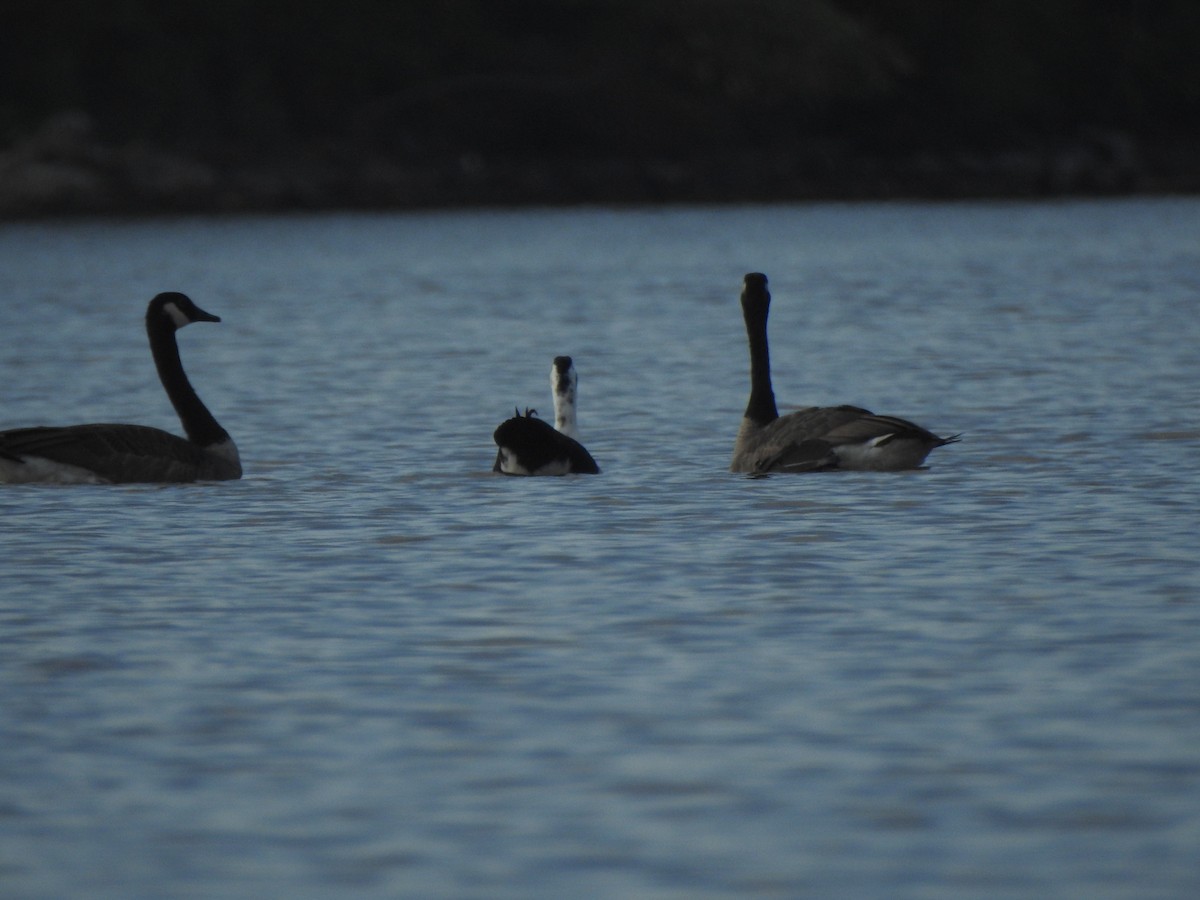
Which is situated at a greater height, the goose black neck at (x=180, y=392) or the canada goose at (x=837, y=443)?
the goose black neck at (x=180, y=392)

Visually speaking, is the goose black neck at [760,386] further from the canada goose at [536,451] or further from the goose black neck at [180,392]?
the goose black neck at [180,392]

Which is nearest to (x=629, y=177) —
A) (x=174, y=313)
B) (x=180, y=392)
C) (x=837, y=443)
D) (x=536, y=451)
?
(x=174, y=313)

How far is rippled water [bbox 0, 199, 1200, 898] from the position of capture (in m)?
6.77

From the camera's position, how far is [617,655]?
9453mm

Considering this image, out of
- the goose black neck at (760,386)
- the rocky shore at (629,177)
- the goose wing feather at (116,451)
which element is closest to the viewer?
the goose wing feather at (116,451)

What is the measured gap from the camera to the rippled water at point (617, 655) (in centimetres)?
677

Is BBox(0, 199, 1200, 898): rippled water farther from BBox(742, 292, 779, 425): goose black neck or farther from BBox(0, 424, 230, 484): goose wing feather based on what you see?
BBox(742, 292, 779, 425): goose black neck

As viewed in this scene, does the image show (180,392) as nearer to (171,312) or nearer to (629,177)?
(171,312)

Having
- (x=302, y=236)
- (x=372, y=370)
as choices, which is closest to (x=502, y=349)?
(x=372, y=370)

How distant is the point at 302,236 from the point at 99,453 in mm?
61252

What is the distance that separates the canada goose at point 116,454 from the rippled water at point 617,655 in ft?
0.54

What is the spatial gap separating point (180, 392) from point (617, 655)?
299 inches

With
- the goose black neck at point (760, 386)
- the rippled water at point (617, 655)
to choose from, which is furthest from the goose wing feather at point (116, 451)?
the goose black neck at point (760, 386)

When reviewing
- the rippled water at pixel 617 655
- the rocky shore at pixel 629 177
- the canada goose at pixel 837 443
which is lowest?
the rippled water at pixel 617 655
